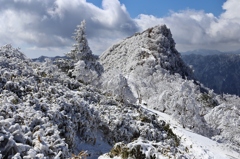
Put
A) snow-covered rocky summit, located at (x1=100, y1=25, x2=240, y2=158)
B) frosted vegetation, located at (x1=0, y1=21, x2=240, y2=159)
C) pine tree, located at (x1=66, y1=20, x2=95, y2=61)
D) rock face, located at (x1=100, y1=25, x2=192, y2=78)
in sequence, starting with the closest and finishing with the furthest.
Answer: frosted vegetation, located at (x1=0, y1=21, x2=240, y2=159), snow-covered rocky summit, located at (x1=100, y1=25, x2=240, y2=158), pine tree, located at (x1=66, y1=20, x2=95, y2=61), rock face, located at (x1=100, y1=25, x2=192, y2=78)

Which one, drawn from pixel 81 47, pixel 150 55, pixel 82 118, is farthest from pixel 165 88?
pixel 82 118

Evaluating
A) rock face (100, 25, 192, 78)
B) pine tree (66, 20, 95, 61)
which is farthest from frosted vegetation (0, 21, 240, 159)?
rock face (100, 25, 192, 78)

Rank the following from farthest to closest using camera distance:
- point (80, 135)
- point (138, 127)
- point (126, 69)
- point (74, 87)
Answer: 1. point (126, 69)
2. point (74, 87)
3. point (138, 127)
4. point (80, 135)

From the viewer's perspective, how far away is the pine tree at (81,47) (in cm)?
4469

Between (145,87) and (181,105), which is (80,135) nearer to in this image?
(181,105)

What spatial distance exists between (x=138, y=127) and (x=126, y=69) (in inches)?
3388

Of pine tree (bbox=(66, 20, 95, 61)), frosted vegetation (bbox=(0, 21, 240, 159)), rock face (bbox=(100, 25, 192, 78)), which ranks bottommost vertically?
frosted vegetation (bbox=(0, 21, 240, 159))

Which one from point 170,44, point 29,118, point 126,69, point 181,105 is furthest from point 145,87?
point 170,44

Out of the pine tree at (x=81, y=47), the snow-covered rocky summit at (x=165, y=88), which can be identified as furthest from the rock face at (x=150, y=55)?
the pine tree at (x=81, y=47)

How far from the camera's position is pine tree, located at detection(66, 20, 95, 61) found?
4469 centimetres

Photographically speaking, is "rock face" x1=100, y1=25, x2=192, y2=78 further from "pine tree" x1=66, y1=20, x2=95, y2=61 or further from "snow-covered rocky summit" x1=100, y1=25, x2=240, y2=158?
"pine tree" x1=66, y1=20, x2=95, y2=61

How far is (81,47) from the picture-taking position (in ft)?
147

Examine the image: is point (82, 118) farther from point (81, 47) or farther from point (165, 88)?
point (165, 88)

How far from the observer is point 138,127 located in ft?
66.8
